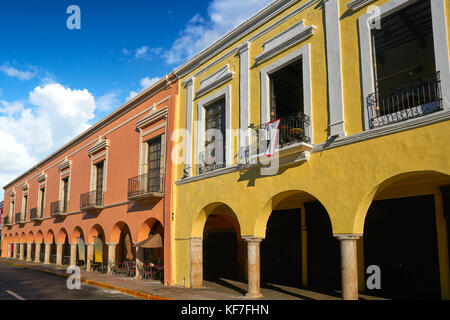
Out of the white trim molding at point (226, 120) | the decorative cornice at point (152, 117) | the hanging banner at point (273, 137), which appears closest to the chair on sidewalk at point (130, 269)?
the decorative cornice at point (152, 117)

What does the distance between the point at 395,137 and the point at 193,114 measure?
8.05m

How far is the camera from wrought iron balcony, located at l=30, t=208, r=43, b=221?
92.8ft

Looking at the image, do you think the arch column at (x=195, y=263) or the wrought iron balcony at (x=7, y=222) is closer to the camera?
the arch column at (x=195, y=263)

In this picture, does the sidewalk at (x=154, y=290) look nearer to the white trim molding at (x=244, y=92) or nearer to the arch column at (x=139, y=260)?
the arch column at (x=139, y=260)

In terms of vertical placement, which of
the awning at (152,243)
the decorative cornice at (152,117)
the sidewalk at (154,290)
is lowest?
the sidewalk at (154,290)

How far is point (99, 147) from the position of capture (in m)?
20.6

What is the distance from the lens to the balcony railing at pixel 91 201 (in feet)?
63.7

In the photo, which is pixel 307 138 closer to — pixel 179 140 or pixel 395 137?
pixel 395 137

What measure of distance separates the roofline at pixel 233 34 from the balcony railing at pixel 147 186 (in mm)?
4173

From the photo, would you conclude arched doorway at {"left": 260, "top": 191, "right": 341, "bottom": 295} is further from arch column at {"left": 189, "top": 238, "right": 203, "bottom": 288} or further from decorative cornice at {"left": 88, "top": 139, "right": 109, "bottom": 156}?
decorative cornice at {"left": 88, "top": 139, "right": 109, "bottom": 156}

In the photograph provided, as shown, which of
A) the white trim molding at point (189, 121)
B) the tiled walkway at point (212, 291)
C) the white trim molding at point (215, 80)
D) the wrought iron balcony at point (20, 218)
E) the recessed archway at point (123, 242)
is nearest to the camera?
the tiled walkway at point (212, 291)

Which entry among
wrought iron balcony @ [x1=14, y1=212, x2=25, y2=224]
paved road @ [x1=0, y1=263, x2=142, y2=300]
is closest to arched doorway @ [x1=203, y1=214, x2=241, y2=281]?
paved road @ [x1=0, y1=263, x2=142, y2=300]

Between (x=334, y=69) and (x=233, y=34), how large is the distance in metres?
4.57

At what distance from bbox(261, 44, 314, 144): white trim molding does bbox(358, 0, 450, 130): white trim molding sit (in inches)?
60.6
